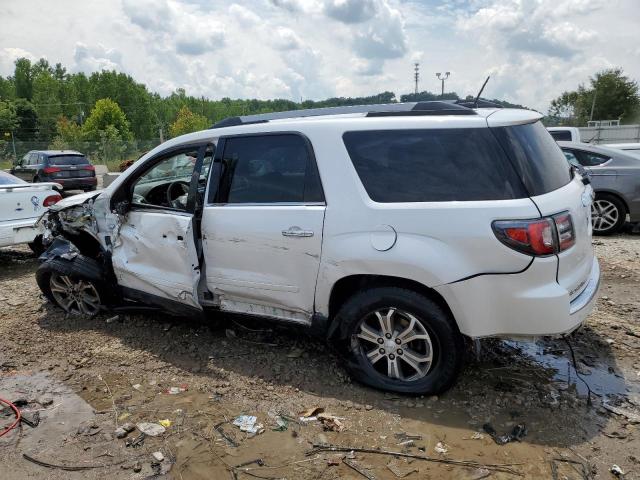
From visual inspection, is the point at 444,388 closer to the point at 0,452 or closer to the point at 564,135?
the point at 0,452

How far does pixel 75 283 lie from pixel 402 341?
134 inches

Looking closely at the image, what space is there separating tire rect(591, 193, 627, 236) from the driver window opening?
6.51 m

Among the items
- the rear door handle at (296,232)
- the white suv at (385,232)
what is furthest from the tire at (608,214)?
the rear door handle at (296,232)

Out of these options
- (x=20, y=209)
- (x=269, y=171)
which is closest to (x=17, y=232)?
(x=20, y=209)

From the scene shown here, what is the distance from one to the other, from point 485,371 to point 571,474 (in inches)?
44.6

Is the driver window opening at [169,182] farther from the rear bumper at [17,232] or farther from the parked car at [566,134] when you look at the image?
the parked car at [566,134]

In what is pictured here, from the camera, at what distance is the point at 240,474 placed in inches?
111

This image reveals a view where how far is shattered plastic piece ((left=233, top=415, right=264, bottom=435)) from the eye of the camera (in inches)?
126

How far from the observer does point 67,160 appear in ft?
57.1

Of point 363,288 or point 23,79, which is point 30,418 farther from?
point 23,79

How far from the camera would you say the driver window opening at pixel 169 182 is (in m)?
4.26

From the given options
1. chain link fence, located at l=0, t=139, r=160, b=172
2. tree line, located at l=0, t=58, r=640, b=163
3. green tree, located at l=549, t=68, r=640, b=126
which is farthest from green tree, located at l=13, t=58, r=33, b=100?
green tree, located at l=549, t=68, r=640, b=126

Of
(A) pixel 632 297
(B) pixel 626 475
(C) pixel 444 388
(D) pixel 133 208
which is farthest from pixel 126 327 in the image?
(A) pixel 632 297

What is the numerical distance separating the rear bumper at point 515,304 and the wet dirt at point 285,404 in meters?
0.62
